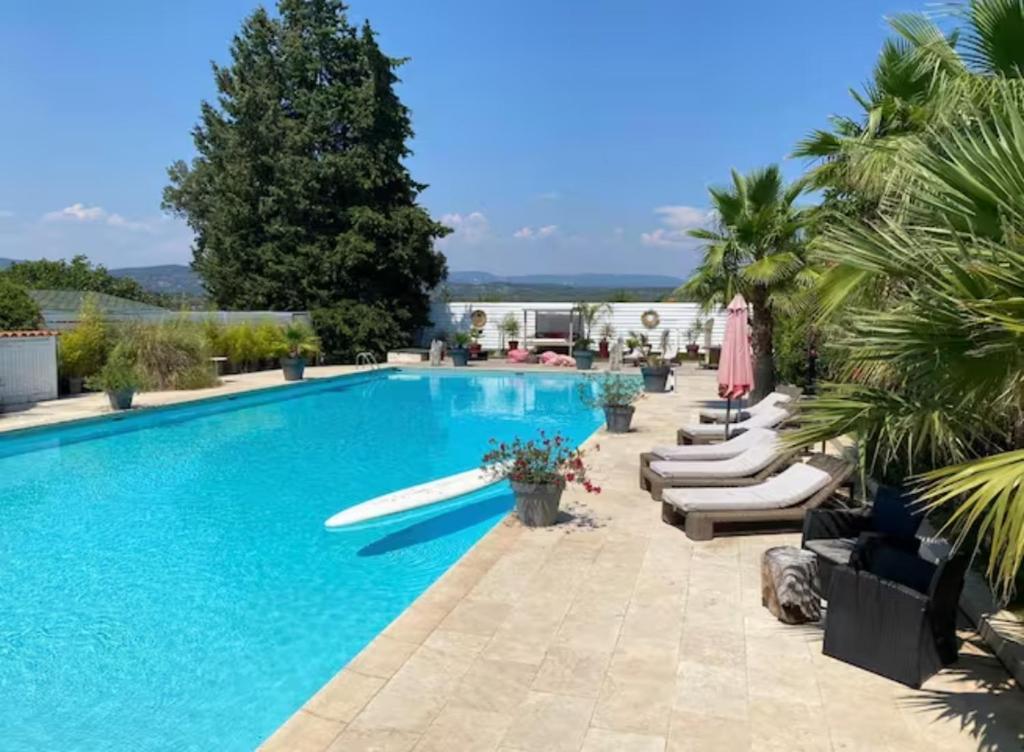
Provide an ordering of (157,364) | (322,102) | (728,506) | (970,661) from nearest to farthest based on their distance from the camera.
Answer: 1. (970,661)
2. (728,506)
3. (157,364)
4. (322,102)

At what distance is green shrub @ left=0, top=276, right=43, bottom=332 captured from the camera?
14.9m

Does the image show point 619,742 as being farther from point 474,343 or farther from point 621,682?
point 474,343

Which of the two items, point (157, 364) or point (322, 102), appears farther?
point (322, 102)

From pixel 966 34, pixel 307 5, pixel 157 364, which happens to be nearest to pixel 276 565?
pixel 966 34

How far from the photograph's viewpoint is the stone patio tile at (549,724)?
2.96 m

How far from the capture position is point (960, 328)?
2.50m

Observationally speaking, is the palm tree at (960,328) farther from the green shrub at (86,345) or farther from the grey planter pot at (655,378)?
the green shrub at (86,345)

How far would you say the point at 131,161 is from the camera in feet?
70.3

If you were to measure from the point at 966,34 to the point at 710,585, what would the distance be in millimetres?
3798

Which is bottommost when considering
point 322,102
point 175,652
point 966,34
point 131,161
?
point 175,652

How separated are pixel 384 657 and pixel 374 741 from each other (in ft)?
2.56

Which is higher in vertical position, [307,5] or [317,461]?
[307,5]

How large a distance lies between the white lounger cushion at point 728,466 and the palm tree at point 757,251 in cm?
515

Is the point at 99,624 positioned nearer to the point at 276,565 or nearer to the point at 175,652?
the point at 175,652
